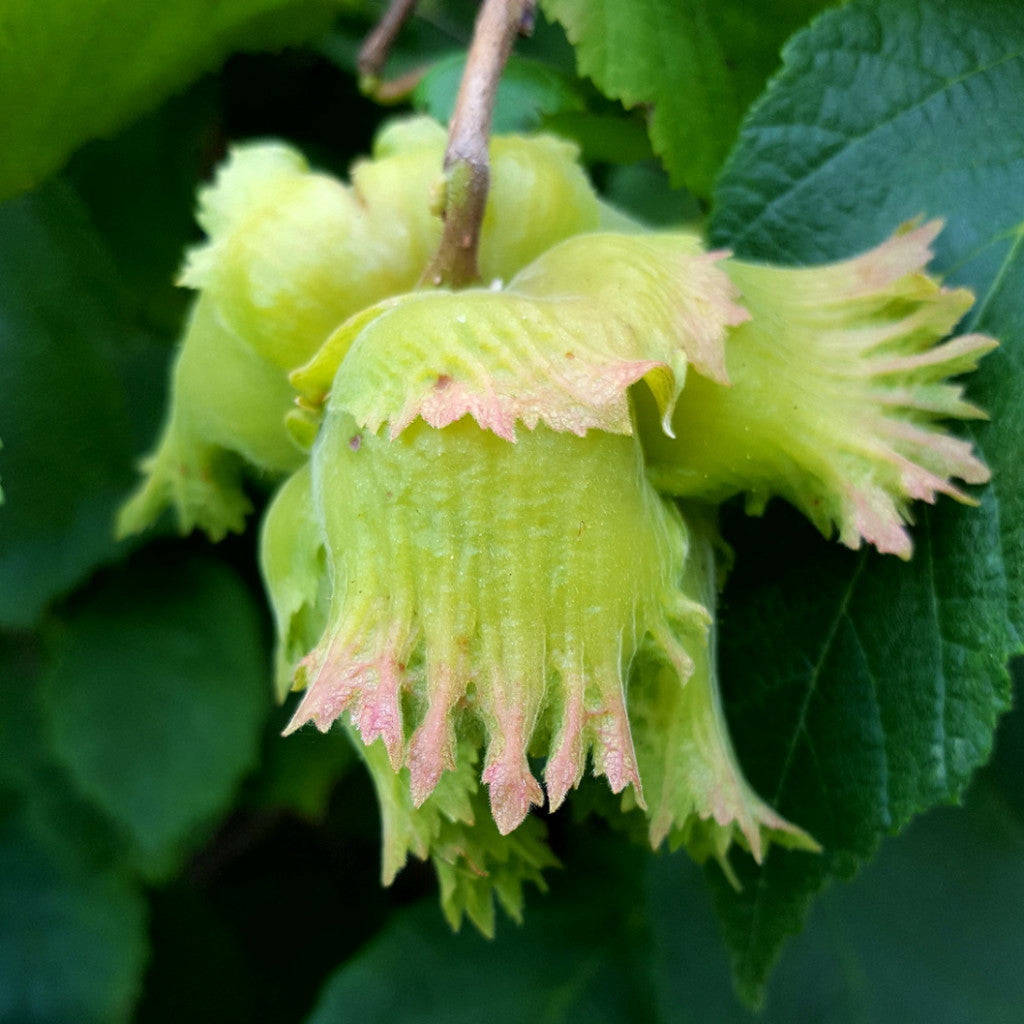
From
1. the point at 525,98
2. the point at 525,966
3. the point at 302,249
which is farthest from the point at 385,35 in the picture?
the point at 525,966

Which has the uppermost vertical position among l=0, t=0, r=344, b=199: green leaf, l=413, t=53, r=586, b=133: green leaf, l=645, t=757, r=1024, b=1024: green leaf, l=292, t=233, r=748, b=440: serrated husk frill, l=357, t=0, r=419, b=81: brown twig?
l=0, t=0, r=344, b=199: green leaf

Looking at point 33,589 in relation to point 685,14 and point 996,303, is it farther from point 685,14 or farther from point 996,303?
point 996,303

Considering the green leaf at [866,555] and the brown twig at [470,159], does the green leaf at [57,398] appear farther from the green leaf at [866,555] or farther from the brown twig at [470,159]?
the green leaf at [866,555]

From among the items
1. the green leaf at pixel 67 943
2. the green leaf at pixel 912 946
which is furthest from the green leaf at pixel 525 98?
the green leaf at pixel 67 943

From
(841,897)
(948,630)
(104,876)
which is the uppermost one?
(948,630)

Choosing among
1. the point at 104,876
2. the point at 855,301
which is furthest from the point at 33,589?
the point at 855,301

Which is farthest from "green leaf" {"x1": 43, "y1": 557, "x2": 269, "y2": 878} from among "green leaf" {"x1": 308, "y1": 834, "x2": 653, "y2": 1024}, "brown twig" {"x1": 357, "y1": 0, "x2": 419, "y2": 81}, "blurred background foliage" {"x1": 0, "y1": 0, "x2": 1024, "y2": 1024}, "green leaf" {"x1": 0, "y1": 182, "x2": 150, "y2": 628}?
"brown twig" {"x1": 357, "y1": 0, "x2": 419, "y2": 81}

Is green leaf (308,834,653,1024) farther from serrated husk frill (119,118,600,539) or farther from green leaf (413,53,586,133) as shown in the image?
green leaf (413,53,586,133)
